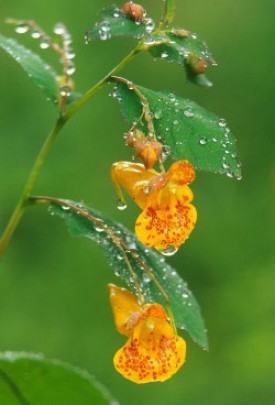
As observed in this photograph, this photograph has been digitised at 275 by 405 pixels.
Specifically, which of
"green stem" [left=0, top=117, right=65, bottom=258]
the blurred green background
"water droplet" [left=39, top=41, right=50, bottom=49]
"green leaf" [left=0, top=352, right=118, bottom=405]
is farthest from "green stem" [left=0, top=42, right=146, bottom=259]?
the blurred green background

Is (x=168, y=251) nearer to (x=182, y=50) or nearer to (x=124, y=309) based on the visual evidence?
(x=124, y=309)

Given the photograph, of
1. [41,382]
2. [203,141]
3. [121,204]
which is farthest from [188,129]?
[41,382]

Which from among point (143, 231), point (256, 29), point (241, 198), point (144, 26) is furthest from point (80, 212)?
point (256, 29)

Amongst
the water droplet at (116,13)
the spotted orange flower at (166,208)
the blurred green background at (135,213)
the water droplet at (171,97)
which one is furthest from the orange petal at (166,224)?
the blurred green background at (135,213)

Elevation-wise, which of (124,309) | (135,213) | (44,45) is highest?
(44,45)

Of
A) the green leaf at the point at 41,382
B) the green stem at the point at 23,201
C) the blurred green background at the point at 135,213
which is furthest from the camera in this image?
the blurred green background at the point at 135,213

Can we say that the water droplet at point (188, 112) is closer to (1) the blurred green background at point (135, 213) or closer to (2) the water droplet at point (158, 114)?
(2) the water droplet at point (158, 114)

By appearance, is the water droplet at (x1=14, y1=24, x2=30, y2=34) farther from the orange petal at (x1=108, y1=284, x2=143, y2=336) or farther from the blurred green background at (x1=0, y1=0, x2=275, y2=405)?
the blurred green background at (x1=0, y1=0, x2=275, y2=405)
